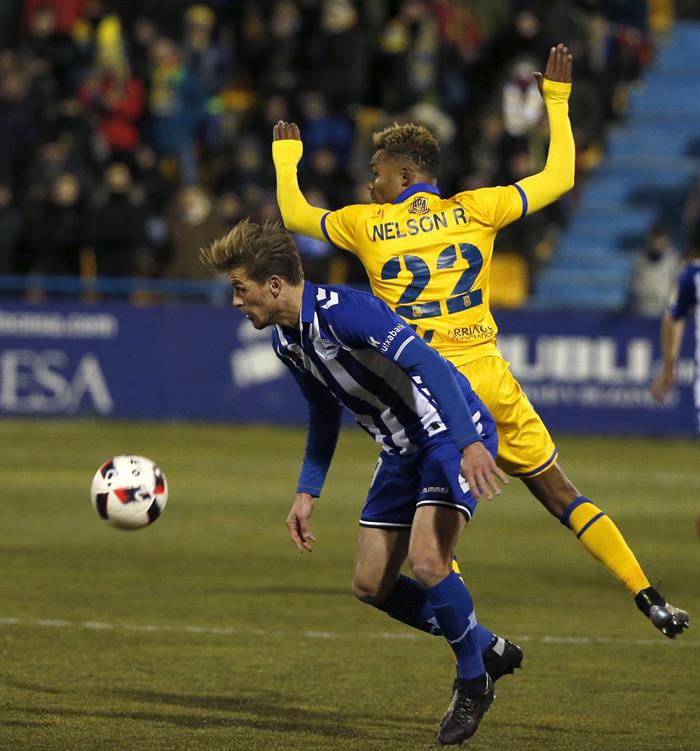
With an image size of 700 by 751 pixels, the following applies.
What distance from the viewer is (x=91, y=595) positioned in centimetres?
1055

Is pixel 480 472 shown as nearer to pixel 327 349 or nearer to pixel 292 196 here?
pixel 327 349

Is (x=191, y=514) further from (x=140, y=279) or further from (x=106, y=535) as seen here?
(x=140, y=279)

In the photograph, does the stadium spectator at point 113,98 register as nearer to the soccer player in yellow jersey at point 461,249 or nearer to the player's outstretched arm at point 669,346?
the player's outstretched arm at point 669,346

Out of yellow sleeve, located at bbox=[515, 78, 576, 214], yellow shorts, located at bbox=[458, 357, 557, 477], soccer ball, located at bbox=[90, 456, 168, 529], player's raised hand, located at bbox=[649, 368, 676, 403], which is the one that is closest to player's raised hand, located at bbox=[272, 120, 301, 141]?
yellow sleeve, located at bbox=[515, 78, 576, 214]

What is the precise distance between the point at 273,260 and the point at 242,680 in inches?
86.3

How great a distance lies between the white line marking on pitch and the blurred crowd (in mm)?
11852

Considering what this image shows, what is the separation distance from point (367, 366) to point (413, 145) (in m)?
1.54

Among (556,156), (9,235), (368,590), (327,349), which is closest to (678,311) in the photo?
(556,156)

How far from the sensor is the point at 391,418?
23.7 ft

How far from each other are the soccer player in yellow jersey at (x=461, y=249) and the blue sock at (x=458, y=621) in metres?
1.26

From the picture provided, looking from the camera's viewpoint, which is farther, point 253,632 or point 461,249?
point 253,632

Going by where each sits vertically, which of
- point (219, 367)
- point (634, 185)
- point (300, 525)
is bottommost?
point (219, 367)

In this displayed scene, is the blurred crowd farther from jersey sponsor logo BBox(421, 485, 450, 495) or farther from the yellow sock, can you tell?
jersey sponsor logo BBox(421, 485, 450, 495)

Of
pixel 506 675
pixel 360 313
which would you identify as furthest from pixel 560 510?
pixel 360 313
